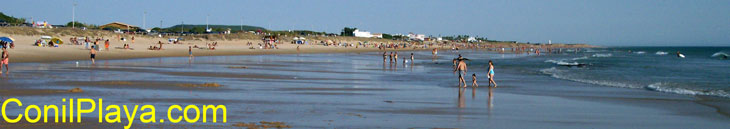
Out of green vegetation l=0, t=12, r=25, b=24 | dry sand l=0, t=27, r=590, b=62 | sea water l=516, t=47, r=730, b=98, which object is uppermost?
green vegetation l=0, t=12, r=25, b=24

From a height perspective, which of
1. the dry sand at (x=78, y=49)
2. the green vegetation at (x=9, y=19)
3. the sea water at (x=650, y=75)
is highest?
the green vegetation at (x=9, y=19)

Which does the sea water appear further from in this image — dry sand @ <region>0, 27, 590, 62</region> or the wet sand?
dry sand @ <region>0, 27, 590, 62</region>

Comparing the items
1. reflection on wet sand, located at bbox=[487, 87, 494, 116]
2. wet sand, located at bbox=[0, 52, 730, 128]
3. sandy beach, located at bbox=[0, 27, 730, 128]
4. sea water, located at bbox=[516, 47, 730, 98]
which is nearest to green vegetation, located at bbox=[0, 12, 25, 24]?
sea water, located at bbox=[516, 47, 730, 98]

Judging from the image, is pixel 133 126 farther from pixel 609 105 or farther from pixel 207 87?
pixel 609 105

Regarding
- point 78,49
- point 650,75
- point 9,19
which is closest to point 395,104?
point 650,75

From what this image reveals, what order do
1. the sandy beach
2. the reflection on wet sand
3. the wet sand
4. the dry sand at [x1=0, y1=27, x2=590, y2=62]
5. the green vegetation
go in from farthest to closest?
the green vegetation < the dry sand at [x1=0, y1=27, x2=590, y2=62] < the reflection on wet sand < the wet sand < the sandy beach

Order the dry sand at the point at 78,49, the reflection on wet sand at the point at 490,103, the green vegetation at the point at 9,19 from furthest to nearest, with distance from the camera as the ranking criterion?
1. the green vegetation at the point at 9,19
2. the dry sand at the point at 78,49
3. the reflection on wet sand at the point at 490,103

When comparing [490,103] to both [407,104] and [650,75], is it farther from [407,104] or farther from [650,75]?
[650,75]

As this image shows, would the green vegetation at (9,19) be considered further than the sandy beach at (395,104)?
Yes

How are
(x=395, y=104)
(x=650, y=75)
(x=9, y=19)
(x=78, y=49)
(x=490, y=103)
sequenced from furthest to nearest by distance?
(x=9, y=19) < (x=78, y=49) < (x=650, y=75) < (x=490, y=103) < (x=395, y=104)

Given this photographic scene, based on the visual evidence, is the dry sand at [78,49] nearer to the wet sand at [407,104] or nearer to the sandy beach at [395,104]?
the sandy beach at [395,104]

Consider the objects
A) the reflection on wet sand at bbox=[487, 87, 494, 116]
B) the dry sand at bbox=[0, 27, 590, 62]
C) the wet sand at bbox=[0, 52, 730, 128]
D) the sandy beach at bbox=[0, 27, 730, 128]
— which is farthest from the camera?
the dry sand at bbox=[0, 27, 590, 62]

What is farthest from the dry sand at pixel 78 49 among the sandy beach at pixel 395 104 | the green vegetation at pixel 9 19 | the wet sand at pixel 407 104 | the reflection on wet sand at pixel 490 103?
the reflection on wet sand at pixel 490 103

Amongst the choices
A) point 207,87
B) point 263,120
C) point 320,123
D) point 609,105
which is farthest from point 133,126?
point 609,105
